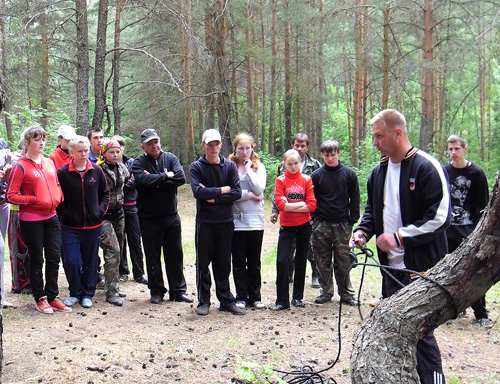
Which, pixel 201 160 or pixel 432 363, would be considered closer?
pixel 432 363

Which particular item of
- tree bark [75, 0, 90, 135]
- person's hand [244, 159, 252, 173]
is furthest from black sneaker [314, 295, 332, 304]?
tree bark [75, 0, 90, 135]

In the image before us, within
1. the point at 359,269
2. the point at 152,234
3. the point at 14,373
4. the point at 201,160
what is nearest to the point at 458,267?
the point at 14,373

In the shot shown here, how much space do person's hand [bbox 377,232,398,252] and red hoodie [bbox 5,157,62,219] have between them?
3.74 m

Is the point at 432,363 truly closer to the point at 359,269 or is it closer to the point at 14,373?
the point at 14,373

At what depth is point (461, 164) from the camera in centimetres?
578

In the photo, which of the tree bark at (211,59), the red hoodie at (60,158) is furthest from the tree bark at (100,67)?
the red hoodie at (60,158)

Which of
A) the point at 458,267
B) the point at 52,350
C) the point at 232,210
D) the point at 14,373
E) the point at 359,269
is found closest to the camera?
the point at 458,267

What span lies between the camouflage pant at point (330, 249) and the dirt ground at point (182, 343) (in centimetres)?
37

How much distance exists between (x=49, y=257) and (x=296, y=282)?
304cm

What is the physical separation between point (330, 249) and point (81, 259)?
3.15 metres

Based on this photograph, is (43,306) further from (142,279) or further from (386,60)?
(386,60)

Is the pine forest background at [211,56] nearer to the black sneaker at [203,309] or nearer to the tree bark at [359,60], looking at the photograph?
the tree bark at [359,60]

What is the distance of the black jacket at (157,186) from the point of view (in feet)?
20.0

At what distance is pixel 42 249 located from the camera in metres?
5.61
